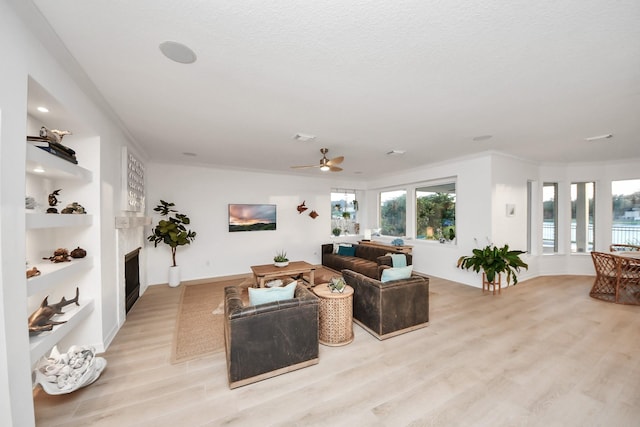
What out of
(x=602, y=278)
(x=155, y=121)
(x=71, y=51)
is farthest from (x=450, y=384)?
(x=602, y=278)

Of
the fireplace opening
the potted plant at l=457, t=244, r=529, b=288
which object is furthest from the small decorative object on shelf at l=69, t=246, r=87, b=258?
the potted plant at l=457, t=244, r=529, b=288

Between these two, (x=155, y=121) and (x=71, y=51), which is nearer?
(x=71, y=51)

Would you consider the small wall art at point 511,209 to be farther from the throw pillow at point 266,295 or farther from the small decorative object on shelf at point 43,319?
the small decorative object on shelf at point 43,319

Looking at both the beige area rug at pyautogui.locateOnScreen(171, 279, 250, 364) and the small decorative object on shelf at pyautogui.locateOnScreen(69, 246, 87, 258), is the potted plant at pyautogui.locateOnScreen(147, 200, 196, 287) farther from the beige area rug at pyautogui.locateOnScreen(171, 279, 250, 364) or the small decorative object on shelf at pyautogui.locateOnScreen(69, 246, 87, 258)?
the small decorative object on shelf at pyautogui.locateOnScreen(69, 246, 87, 258)

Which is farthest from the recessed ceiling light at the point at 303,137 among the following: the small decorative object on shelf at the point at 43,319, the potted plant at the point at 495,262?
the potted plant at the point at 495,262

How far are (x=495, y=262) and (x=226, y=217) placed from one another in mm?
5853

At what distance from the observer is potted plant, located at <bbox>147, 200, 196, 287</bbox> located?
4.96 meters

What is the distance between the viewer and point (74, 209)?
7.75 feet

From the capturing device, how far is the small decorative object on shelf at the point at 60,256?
2.28 m

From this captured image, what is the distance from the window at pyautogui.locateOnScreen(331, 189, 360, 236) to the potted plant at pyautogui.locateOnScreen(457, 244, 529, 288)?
3910mm

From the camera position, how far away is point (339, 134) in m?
3.73

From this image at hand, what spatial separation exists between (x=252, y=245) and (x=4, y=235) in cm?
508

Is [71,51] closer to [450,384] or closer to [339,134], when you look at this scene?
[339,134]

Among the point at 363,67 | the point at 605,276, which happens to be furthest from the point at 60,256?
the point at 605,276
